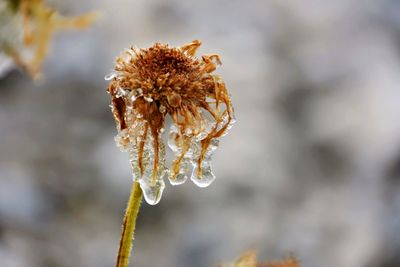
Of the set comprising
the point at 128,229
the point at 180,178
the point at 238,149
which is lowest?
the point at 128,229

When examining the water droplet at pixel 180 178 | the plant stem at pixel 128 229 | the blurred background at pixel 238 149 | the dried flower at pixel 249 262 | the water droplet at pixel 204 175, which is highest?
the blurred background at pixel 238 149

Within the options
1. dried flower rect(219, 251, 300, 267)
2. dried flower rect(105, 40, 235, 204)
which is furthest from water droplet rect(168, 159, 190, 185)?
dried flower rect(219, 251, 300, 267)

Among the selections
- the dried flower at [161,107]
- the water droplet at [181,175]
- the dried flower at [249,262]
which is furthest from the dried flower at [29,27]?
the dried flower at [249,262]

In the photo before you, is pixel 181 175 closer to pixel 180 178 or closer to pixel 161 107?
pixel 180 178

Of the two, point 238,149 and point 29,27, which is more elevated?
point 238,149

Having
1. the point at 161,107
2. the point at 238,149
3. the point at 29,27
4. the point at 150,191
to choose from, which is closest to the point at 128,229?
the point at 150,191

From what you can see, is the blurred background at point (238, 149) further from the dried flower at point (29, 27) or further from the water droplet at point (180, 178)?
the dried flower at point (29, 27)

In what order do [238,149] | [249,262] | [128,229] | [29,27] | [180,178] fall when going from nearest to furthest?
[29,27] → [128,229] → [180,178] → [249,262] → [238,149]
